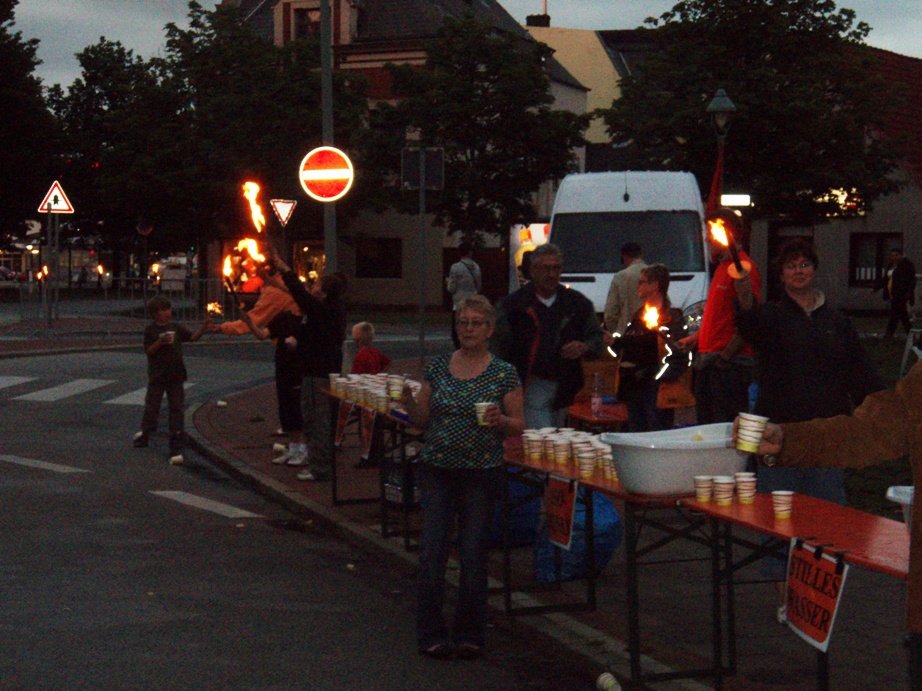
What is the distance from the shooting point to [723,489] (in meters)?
5.53

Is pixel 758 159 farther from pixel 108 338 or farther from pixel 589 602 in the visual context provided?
pixel 589 602

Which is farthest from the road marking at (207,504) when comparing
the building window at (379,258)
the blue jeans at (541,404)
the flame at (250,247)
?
the building window at (379,258)

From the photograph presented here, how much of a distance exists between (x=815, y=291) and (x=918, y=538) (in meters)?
3.31

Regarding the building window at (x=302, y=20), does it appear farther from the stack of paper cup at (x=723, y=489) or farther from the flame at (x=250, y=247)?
the stack of paper cup at (x=723, y=489)

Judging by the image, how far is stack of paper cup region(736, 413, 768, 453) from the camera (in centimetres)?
487

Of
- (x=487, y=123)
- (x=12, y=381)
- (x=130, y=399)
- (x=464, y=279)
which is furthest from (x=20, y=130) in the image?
(x=464, y=279)

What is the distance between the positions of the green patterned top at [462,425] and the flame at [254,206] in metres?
3.25

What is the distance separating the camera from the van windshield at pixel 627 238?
18750mm

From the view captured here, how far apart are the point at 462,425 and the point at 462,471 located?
21 cm

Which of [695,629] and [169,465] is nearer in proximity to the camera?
[695,629]

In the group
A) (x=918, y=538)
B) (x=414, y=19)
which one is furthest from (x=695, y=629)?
(x=414, y=19)

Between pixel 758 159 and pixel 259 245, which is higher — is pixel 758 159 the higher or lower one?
the higher one

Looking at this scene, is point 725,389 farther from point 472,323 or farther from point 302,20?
point 302,20

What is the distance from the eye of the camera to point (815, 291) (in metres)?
7.13
